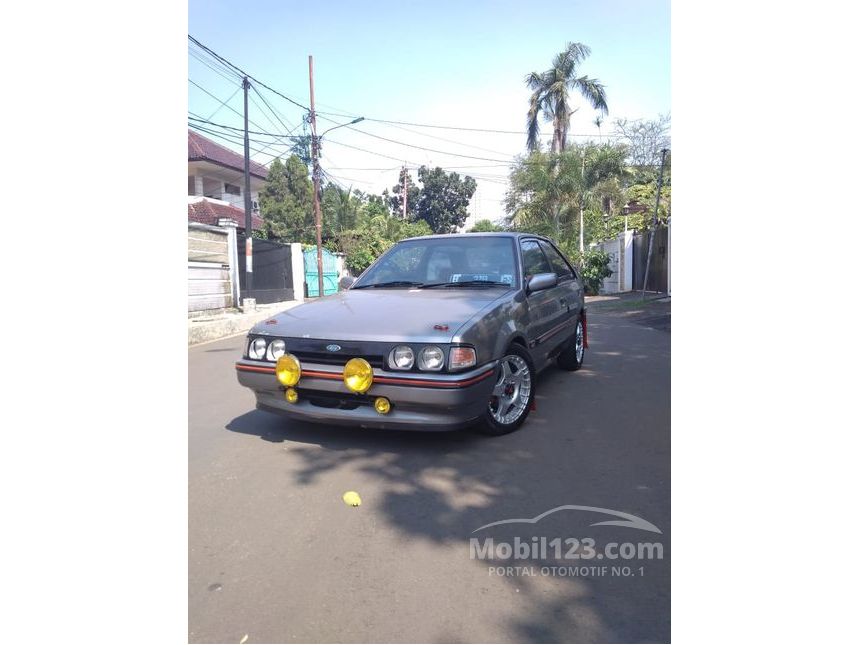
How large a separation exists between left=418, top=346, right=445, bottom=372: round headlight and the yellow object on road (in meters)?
0.82

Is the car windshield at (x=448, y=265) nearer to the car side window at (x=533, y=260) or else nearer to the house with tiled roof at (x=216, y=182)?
the car side window at (x=533, y=260)

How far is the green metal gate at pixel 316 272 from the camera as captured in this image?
2205 cm

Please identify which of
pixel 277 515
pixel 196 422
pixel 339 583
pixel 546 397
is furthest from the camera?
pixel 546 397

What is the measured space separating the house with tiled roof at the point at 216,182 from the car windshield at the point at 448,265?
21.1 meters

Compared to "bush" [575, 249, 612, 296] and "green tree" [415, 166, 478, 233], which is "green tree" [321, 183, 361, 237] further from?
"green tree" [415, 166, 478, 233]

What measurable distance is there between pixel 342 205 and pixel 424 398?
2549cm

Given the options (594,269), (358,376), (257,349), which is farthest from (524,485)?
(594,269)

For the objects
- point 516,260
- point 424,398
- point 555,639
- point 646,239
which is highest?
point 646,239

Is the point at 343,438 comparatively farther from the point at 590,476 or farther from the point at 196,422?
the point at 590,476

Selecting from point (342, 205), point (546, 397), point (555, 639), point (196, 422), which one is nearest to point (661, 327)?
point (546, 397)

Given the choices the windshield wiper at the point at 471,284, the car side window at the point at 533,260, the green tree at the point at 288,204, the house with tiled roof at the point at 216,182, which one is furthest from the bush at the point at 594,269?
the windshield wiper at the point at 471,284

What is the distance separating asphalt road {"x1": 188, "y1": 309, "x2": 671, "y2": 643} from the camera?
1.99 m

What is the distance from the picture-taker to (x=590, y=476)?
10.3 feet

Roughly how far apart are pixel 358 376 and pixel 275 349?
73 centimetres
